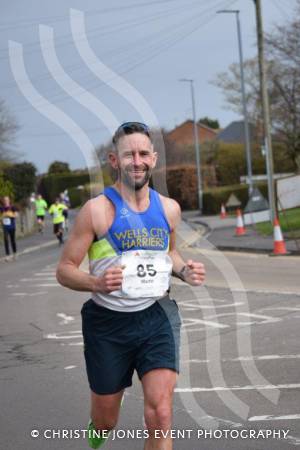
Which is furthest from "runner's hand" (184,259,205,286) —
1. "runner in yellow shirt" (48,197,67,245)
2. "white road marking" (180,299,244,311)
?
"runner in yellow shirt" (48,197,67,245)

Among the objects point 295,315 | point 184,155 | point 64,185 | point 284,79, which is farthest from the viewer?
point 64,185

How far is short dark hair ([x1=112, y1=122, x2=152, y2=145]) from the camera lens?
4848 mm

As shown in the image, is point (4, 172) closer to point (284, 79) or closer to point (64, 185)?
point (284, 79)

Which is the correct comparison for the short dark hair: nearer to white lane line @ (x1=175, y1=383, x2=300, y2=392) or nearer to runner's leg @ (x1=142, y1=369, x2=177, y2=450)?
runner's leg @ (x1=142, y1=369, x2=177, y2=450)

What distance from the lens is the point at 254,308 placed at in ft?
40.2

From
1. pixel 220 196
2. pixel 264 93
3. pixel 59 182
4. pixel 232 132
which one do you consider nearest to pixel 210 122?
pixel 232 132

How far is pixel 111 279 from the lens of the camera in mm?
4453

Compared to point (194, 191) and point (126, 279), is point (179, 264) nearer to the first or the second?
point (126, 279)

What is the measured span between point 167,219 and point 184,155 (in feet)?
245

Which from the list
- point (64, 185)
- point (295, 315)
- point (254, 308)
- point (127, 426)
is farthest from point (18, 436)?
point (64, 185)

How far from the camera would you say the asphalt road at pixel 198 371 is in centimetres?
619

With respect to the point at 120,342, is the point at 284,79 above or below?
above

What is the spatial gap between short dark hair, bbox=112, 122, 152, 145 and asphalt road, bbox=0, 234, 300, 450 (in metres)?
2.18

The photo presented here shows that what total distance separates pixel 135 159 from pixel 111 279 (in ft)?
2.41
